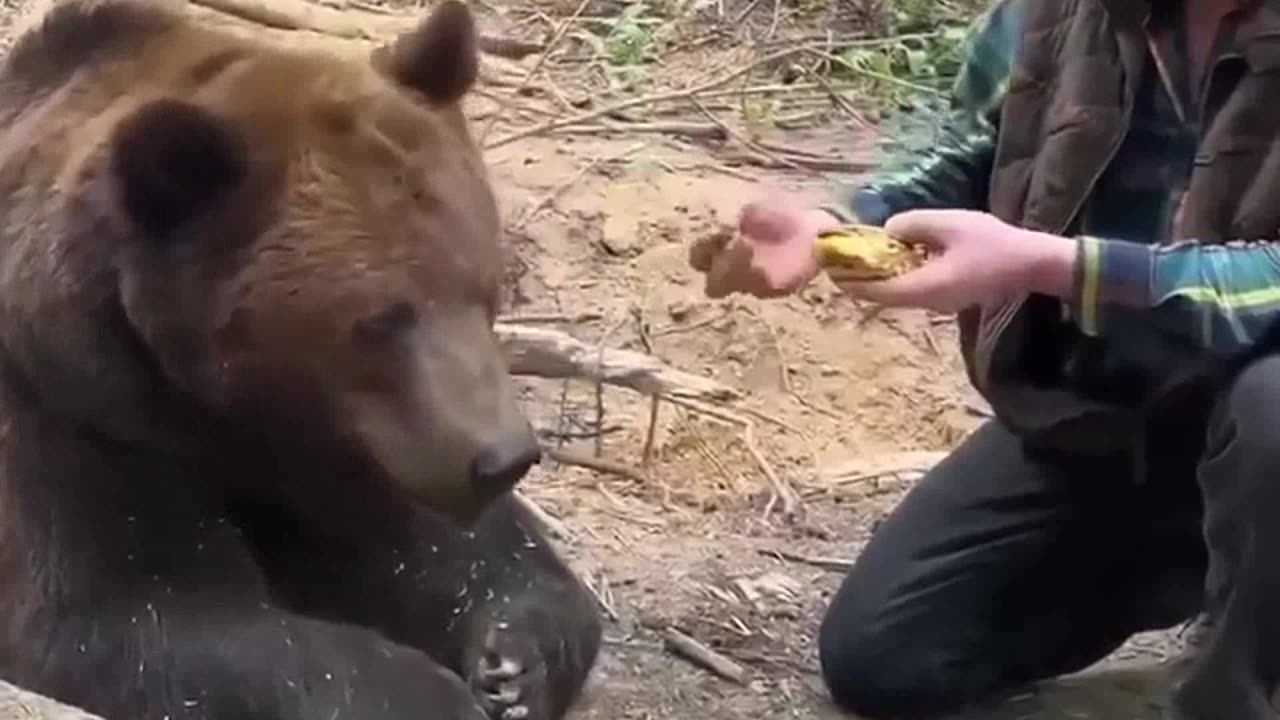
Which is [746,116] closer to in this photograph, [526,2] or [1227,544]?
[526,2]

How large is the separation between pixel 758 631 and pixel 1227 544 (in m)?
1.10

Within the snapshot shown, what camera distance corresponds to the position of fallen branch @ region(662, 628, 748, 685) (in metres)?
4.55

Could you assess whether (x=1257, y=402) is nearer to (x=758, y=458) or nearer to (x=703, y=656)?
(x=703, y=656)

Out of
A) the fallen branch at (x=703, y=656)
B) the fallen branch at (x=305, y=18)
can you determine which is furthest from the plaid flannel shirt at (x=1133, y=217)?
the fallen branch at (x=305, y=18)

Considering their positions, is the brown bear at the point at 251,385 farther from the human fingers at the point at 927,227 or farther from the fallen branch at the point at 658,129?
the fallen branch at the point at 658,129

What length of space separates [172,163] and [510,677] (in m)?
0.96

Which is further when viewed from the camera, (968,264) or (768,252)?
(768,252)

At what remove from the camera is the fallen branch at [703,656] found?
14.9 feet

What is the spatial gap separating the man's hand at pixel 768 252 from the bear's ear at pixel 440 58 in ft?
2.05

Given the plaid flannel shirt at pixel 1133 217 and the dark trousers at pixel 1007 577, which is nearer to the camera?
the plaid flannel shirt at pixel 1133 217

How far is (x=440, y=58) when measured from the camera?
3471 mm

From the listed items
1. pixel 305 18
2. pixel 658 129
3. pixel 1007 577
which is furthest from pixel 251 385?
pixel 658 129

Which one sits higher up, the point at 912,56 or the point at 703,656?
the point at 703,656

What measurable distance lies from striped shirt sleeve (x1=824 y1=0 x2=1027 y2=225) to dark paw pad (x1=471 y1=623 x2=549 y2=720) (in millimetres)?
1103
